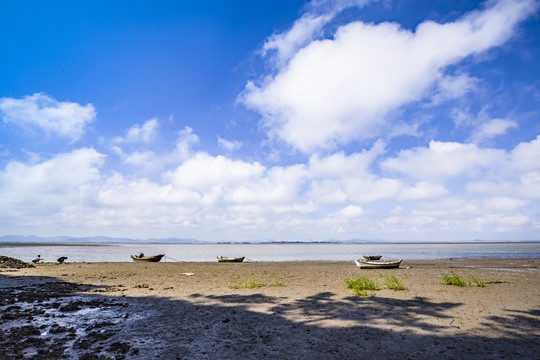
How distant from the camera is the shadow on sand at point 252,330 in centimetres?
760

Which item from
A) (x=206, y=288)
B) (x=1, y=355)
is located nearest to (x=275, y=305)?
(x=206, y=288)

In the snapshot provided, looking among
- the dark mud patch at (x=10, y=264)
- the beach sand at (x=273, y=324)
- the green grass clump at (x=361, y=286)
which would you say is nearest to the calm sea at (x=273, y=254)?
the dark mud patch at (x=10, y=264)

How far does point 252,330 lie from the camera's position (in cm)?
941

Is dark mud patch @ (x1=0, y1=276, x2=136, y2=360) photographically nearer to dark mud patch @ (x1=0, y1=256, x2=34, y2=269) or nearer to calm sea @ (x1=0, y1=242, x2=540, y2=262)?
dark mud patch @ (x1=0, y1=256, x2=34, y2=269)

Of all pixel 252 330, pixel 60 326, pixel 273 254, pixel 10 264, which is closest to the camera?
pixel 252 330

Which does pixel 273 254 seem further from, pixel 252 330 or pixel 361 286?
pixel 252 330

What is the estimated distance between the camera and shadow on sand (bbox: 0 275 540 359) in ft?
24.9

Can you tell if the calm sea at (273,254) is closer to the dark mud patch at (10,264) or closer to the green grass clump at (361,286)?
the dark mud patch at (10,264)

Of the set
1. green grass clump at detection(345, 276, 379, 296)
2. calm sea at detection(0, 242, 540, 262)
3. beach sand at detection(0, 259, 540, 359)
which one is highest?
green grass clump at detection(345, 276, 379, 296)

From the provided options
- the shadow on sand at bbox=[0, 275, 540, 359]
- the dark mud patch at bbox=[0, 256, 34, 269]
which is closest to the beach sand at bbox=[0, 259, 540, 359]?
the shadow on sand at bbox=[0, 275, 540, 359]

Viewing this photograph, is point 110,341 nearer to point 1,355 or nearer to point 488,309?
point 1,355

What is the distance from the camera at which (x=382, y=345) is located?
26.5 ft

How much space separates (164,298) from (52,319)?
4615mm

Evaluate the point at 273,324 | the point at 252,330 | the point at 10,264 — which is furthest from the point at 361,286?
the point at 10,264
